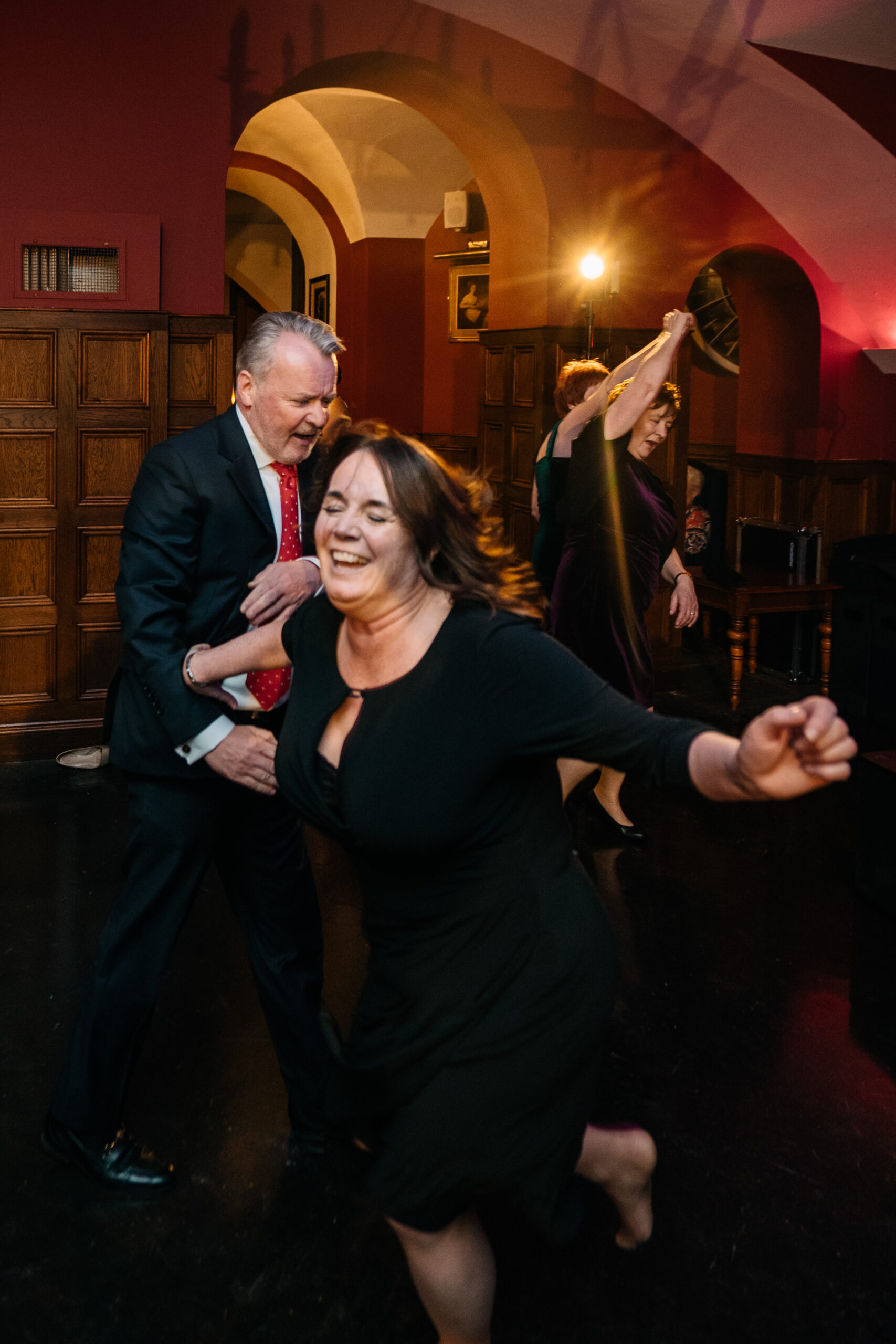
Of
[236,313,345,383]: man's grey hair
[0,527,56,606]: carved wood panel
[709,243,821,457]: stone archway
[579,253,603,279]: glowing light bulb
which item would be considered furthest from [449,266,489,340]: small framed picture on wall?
[236,313,345,383]: man's grey hair

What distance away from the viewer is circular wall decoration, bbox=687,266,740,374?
8.75 metres

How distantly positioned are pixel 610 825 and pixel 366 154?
6.59 m

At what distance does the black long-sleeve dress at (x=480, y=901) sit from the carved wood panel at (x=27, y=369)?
4123mm

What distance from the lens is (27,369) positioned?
5227 millimetres

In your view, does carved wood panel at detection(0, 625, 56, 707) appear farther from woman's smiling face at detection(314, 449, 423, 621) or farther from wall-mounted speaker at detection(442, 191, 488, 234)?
wall-mounted speaker at detection(442, 191, 488, 234)

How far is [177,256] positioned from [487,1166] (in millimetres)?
4846

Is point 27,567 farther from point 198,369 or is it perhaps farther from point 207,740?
point 207,740

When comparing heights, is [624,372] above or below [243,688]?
above

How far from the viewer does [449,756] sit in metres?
1.54

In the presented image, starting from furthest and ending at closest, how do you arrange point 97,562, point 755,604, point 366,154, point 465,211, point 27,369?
point 366,154, point 465,211, point 755,604, point 97,562, point 27,369

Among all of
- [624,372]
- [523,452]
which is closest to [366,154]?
[523,452]

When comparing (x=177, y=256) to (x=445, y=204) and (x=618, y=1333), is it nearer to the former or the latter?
(x=445, y=204)

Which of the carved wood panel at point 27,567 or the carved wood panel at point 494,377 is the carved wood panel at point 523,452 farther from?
the carved wood panel at point 27,567

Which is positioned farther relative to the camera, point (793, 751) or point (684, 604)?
point (684, 604)
